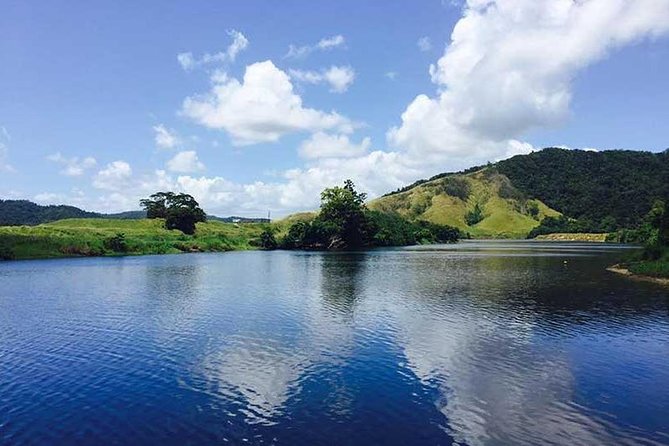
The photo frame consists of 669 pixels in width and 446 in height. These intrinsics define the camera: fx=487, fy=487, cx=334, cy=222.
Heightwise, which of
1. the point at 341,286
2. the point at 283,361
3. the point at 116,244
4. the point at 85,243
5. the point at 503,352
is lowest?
the point at 503,352

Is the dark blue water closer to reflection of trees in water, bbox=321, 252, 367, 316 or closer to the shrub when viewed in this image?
reflection of trees in water, bbox=321, 252, 367, 316

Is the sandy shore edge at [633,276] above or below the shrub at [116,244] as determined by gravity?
below

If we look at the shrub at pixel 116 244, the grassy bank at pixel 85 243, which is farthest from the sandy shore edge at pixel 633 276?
the shrub at pixel 116 244

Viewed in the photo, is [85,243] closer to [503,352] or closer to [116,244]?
[116,244]

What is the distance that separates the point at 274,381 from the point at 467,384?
40.5 feet

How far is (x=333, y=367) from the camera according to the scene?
114ft

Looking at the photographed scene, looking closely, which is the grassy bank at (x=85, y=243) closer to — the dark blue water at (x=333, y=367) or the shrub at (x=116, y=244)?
the shrub at (x=116, y=244)

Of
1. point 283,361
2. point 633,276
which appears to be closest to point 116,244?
point 283,361

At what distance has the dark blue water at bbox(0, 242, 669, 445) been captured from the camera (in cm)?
2431

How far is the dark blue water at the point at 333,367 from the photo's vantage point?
79.8 feet

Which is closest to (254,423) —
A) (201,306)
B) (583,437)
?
(583,437)

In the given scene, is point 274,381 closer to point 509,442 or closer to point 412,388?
point 412,388

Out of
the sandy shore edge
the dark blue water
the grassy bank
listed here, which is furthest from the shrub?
the sandy shore edge

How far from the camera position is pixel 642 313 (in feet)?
181
